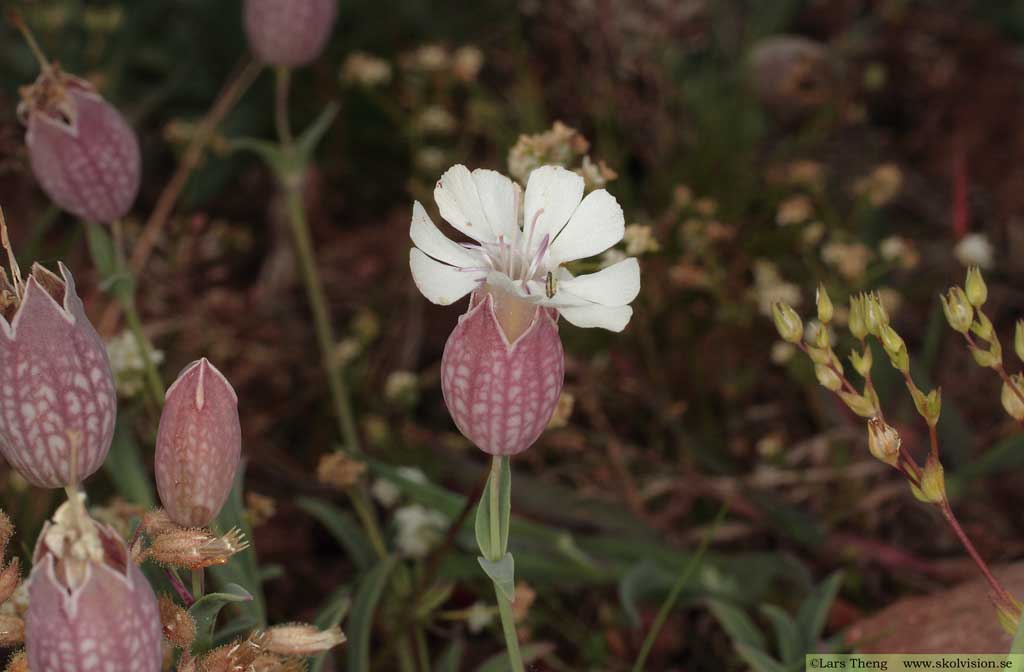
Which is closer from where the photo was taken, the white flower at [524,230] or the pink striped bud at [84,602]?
the pink striped bud at [84,602]

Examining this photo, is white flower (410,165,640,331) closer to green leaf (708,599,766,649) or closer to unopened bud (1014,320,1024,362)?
unopened bud (1014,320,1024,362)

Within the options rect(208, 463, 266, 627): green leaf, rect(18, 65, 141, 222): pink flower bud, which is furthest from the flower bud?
rect(18, 65, 141, 222): pink flower bud

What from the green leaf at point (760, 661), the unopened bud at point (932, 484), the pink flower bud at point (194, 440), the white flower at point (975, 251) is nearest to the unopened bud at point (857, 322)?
the unopened bud at point (932, 484)

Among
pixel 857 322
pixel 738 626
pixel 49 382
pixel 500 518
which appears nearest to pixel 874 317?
pixel 857 322

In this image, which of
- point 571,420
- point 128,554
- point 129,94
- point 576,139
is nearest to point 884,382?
point 571,420

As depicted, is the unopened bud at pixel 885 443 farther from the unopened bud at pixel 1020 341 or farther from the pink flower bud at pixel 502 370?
the pink flower bud at pixel 502 370

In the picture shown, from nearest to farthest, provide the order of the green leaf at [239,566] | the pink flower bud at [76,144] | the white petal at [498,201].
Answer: the white petal at [498,201] < the green leaf at [239,566] < the pink flower bud at [76,144]
